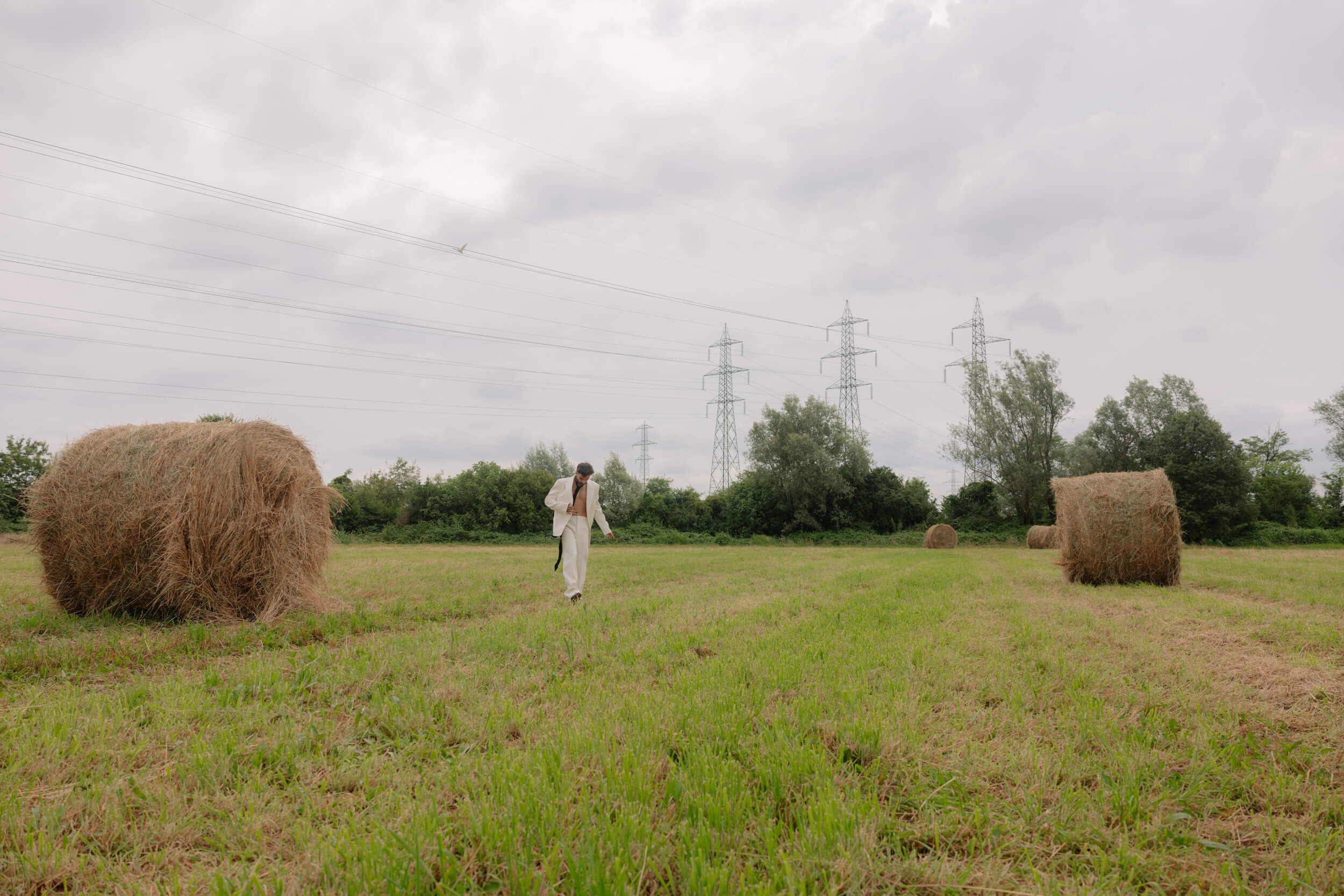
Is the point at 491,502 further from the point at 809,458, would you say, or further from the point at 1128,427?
the point at 1128,427

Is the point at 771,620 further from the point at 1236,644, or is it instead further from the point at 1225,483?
the point at 1225,483

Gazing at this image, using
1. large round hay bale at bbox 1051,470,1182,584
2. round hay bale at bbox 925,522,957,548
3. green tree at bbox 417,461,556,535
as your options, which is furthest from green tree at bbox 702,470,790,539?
large round hay bale at bbox 1051,470,1182,584

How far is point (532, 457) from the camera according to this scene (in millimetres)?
65500

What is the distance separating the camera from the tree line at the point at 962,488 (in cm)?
3891

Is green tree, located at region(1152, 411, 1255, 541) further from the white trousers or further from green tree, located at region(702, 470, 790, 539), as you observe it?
the white trousers

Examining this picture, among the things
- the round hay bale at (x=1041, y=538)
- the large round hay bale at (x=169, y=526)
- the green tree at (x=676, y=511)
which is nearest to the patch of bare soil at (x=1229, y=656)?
the large round hay bale at (x=169, y=526)

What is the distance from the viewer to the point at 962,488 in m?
43.7

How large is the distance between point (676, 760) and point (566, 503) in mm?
7687

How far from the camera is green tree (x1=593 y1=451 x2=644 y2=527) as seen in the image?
49.2 metres

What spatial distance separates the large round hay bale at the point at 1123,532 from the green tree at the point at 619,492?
36250 mm

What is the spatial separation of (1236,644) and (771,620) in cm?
457

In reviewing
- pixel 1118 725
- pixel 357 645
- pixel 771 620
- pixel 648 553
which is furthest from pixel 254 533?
pixel 648 553

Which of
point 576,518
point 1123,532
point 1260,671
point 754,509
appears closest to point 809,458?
point 754,509

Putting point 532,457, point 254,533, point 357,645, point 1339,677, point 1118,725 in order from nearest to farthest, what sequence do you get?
point 1118,725
point 1339,677
point 357,645
point 254,533
point 532,457
